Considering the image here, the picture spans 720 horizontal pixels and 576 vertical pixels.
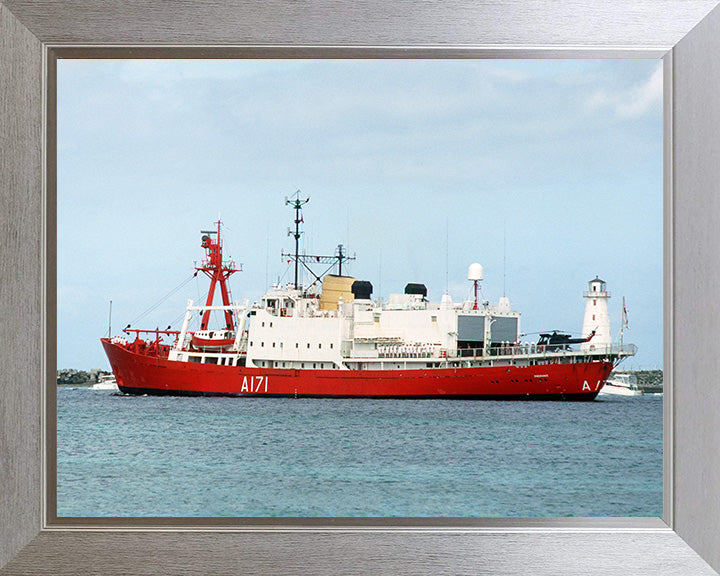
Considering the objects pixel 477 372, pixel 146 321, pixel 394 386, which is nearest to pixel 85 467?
pixel 146 321

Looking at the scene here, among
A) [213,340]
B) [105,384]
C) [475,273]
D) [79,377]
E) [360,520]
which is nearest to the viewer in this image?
[360,520]

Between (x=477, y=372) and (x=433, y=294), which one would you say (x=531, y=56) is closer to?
(x=433, y=294)

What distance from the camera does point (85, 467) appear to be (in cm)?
1311

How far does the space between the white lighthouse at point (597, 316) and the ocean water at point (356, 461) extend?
3.67 feet

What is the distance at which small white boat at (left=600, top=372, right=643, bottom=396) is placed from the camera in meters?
12.3

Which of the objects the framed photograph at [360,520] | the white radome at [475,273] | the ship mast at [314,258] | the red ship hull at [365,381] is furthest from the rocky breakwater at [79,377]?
the framed photograph at [360,520]

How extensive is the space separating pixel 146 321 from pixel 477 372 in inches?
210

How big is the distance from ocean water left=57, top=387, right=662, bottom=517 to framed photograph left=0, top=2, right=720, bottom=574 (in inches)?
315

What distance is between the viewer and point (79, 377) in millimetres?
14984

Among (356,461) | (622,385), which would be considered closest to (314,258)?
(356,461)

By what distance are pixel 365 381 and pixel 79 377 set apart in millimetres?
7496

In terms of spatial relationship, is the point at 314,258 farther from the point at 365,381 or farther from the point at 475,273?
the point at 475,273

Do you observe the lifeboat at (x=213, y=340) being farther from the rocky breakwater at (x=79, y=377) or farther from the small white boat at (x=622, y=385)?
the small white boat at (x=622, y=385)

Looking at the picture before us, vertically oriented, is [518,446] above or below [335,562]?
below
